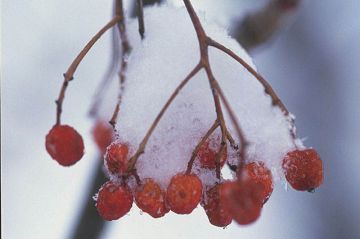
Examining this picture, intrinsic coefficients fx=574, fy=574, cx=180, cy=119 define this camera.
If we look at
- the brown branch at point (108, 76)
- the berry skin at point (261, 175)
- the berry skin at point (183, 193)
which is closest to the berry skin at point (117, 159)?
the berry skin at point (183, 193)

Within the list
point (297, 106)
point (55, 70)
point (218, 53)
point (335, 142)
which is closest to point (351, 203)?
point (335, 142)

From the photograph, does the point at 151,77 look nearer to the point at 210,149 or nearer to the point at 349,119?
the point at 210,149

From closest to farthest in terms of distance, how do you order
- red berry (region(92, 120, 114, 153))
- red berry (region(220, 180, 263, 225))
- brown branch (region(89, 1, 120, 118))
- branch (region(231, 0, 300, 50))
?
1. red berry (region(220, 180, 263, 225))
2. brown branch (region(89, 1, 120, 118))
3. red berry (region(92, 120, 114, 153))
4. branch (region(231, 0, 300, 50))

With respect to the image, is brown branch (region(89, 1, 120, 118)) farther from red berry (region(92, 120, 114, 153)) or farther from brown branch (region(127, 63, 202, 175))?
brown branch (region(127, 63, 202, 175))

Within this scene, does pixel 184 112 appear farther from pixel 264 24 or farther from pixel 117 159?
pixel 264 24

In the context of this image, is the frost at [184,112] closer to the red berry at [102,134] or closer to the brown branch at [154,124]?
the brown branch at [154,124]

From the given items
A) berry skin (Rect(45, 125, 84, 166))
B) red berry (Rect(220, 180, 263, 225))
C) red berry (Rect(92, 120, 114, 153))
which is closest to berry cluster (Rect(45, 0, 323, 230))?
berry skin (Rect(45, 125, 84, 166))
